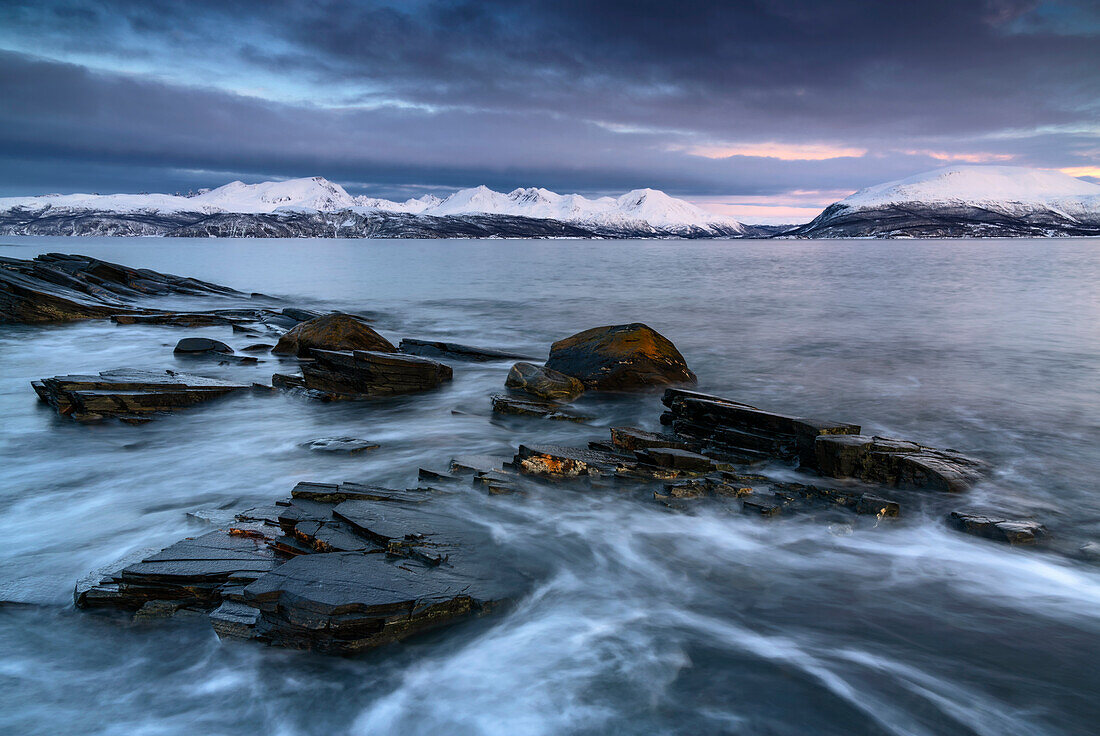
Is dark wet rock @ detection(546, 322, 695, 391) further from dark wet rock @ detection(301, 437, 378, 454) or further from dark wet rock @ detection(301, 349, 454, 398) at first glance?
dark wet rock @ detection(301, 437, 378, 454)

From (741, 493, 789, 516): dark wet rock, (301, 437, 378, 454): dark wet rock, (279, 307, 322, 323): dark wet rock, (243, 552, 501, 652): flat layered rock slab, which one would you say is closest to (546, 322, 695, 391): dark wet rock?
(301, 437, 378, 454): dark wet rock

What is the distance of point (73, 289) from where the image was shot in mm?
24953

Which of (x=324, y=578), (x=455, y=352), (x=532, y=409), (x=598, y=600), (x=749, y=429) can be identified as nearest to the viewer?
(x=324, y=578)

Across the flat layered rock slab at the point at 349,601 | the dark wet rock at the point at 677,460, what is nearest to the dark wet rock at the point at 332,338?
the dark wet rock at the point at 677,460

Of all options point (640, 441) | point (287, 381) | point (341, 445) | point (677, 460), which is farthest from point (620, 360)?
point (287, 381)

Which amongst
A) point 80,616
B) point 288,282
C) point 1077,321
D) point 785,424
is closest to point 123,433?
point 80,616

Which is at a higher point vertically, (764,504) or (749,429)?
(749,429)

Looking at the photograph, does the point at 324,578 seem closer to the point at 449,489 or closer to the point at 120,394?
the point at 449,489

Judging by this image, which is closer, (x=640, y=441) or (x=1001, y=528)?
(x=1001, y=528)

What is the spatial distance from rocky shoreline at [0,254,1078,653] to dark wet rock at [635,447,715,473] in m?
0.03

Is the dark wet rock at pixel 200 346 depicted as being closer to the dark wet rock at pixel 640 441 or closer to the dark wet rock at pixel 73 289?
the dark wet rock at pixel 73 289

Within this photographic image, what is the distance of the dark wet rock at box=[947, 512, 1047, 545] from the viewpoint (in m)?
7.09

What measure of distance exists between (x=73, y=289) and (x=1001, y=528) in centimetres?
3133

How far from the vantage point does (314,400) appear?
13062 mm
